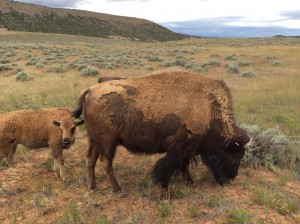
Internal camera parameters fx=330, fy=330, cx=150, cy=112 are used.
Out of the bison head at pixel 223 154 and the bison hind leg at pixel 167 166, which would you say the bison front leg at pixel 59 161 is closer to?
the bison hind leg at pixel 167 166

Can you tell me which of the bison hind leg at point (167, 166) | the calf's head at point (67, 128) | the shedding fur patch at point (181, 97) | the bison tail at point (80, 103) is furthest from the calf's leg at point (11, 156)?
the bison hind leg at point (167, 166)

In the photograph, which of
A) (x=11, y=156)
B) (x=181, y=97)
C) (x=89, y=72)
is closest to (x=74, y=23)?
(x=89, y=72)

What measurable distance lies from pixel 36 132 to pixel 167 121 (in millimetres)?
2927

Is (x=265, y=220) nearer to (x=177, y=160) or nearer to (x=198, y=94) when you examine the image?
(x=177, y=160)

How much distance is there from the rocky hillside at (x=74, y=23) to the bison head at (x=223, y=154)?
293 feet

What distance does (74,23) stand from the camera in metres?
109

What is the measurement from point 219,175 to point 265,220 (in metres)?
1.28

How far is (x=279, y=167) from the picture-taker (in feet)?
23.2

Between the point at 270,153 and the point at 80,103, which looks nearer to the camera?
the point at 80,103

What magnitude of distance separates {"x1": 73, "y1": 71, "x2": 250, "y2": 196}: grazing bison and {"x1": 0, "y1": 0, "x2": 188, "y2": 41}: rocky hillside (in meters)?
88.8

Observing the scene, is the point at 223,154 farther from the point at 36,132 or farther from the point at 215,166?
the point at 36,132

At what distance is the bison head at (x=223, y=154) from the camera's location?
18.9 ft

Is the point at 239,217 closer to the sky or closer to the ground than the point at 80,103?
closer to the ground

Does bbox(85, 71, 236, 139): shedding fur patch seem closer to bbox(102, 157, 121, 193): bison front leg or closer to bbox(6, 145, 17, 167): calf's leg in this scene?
bbox(102, 157, 121, 193): bison front leg
